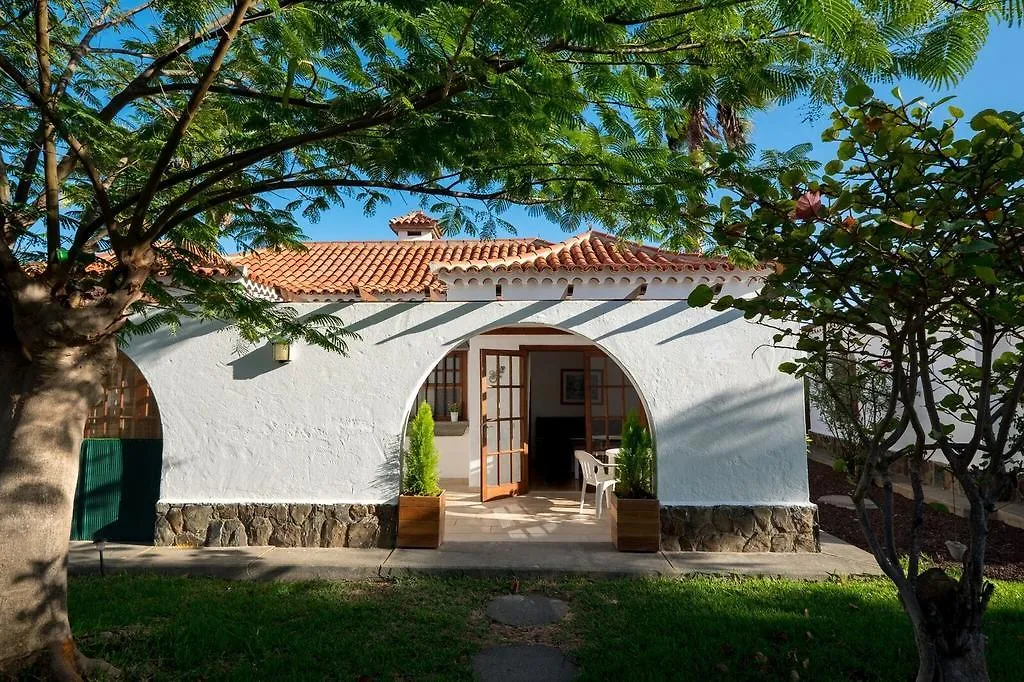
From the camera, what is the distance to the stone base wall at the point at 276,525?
6.76m

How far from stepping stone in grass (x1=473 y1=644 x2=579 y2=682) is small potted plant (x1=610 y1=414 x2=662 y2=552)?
2447mm

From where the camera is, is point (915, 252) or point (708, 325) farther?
point (708, 325)

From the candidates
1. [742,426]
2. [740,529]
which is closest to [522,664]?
[740,529]

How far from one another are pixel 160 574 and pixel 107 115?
4.38 meters

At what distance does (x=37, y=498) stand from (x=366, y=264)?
27.1ft

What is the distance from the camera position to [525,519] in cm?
833

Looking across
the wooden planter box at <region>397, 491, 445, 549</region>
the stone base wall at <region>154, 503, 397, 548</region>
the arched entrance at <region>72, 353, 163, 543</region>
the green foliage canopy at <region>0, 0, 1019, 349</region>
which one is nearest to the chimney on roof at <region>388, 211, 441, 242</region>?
the arched entrance at <region>72, 353, 163, 543</region>

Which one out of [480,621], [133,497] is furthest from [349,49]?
[133,497]

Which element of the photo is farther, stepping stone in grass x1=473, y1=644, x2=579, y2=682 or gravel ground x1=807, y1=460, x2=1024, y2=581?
gravel ground x1=807, y1=460, x2=1024, y2=581

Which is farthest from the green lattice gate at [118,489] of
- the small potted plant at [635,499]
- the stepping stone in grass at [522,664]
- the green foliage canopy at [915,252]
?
the green foliage canopy at [915,252]

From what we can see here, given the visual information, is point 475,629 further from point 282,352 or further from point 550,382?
point 550,382

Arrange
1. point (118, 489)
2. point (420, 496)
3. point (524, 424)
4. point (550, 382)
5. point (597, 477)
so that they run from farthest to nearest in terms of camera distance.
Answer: point (550, 382)
point (524, 424)
point (597, 477)
point (118, 489)
point (420, 496)

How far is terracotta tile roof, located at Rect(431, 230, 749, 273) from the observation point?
773 cm

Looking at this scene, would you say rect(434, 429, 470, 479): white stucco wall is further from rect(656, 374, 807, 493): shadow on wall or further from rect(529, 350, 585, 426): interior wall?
rect(656, 374, 807, 493): shadow on wall
